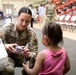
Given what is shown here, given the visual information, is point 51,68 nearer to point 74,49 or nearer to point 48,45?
point 48,45

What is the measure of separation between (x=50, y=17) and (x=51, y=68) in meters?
7.49

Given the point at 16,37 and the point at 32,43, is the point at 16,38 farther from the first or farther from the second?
the point at 32,43

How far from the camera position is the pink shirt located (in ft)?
6.38

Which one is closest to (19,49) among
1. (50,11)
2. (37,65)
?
(37,65)

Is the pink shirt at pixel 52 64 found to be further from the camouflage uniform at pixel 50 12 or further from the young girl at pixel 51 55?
the camouflage uniform at pixel 50 12

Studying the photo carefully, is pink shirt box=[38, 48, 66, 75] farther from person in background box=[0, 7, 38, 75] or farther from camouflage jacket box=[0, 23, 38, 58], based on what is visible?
camouflage jacket box=[0, 23, 38, 58]

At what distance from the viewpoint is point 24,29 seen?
251 centimetres

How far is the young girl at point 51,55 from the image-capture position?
1939 millimetres

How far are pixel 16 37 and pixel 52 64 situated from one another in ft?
2.28

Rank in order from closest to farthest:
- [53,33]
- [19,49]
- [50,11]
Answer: [53,33], [19,49], [50,11]

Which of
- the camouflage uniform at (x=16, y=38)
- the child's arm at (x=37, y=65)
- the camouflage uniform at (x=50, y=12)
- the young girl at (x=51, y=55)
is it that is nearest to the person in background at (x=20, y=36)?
the camouflage uniform at (x=16, y=38)

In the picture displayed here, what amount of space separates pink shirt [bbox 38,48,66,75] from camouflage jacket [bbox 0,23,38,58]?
1.80 feet

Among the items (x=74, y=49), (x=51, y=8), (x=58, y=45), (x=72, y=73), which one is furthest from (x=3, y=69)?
(x=51, y=8)

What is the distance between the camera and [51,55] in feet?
6.37
